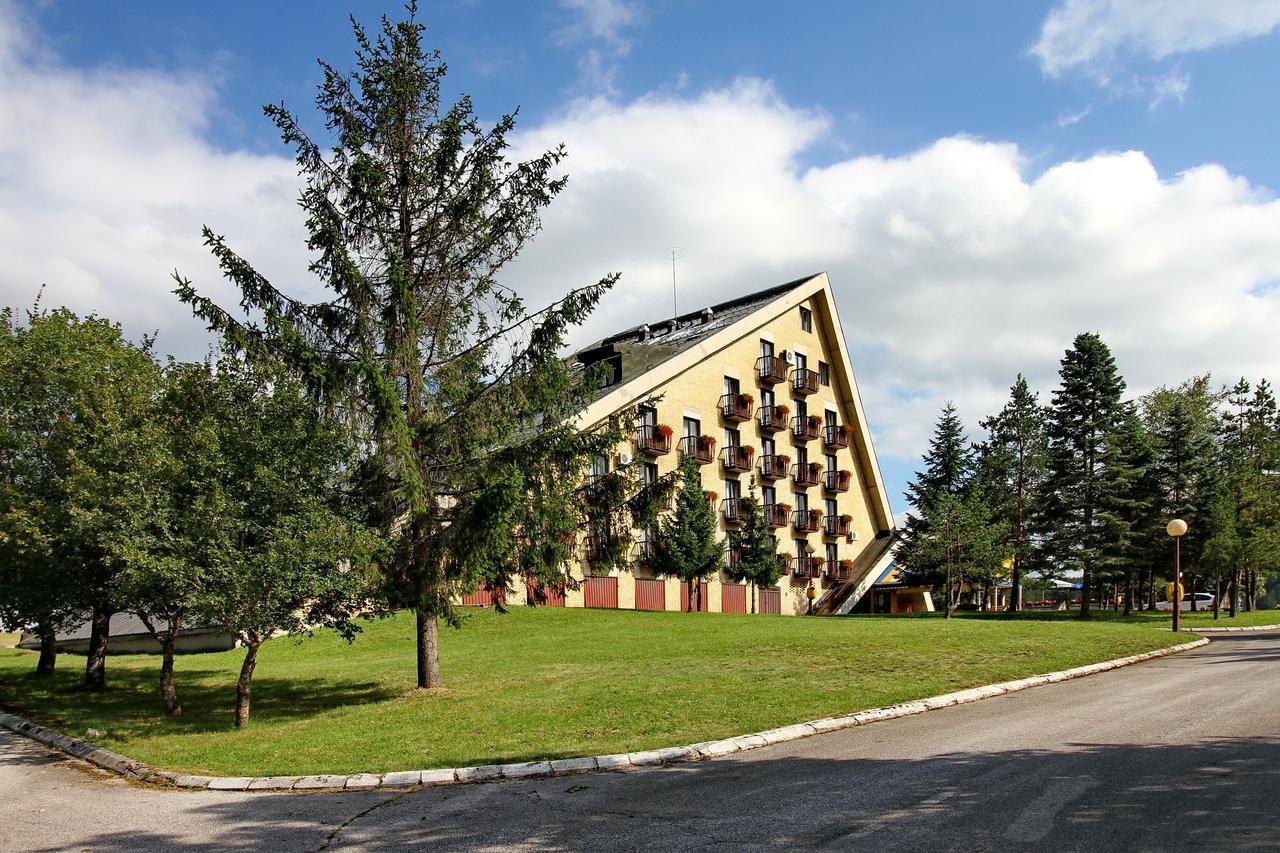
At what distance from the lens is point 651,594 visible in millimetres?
41719

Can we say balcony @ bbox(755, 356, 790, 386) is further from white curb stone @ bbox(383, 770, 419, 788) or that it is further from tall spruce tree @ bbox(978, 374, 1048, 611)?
white curb stone @ bbox(383, 770, 419, 788)

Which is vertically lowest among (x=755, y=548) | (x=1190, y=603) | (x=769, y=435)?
(x=1190, y=603)

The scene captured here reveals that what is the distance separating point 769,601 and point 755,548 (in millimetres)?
5139

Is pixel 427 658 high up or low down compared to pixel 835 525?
down

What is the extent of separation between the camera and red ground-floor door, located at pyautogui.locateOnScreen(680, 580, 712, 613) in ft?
140

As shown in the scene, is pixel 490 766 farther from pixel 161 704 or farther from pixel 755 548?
pixel 755 548

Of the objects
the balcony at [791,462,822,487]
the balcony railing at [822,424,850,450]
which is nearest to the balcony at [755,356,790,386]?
the balcony at [791,462,822,487]

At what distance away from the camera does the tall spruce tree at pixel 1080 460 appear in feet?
143

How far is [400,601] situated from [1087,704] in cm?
1097

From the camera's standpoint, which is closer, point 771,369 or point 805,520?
point 771,369

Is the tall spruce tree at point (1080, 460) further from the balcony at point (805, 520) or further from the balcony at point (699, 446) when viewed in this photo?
the balcony at point (699, 446)

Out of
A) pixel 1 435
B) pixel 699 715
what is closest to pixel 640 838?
pixel 699 715

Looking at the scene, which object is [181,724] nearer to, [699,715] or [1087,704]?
[699,715]

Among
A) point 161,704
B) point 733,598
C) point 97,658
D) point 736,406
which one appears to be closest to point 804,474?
point 736,406
